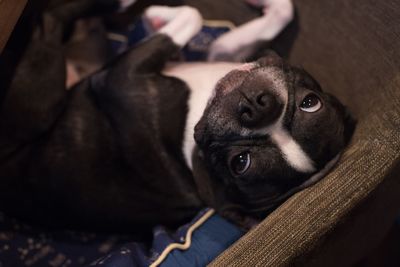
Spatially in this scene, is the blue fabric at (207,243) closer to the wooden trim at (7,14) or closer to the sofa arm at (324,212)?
the sofa arm at (324,212)

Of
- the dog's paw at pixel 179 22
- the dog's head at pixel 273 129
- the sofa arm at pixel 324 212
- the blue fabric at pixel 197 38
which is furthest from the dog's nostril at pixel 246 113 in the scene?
the blue fabric at pixel 197 38

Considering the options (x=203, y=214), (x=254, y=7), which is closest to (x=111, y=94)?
(x=203, y=214)

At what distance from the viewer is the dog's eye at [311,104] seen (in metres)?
1.52

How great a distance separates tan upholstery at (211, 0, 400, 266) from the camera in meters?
1.35

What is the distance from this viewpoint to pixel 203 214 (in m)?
1.81

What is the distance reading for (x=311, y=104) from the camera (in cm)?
153

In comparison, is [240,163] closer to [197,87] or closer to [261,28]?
[197,87]

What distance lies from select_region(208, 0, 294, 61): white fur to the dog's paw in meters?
0.17

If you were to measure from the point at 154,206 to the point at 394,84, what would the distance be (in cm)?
100

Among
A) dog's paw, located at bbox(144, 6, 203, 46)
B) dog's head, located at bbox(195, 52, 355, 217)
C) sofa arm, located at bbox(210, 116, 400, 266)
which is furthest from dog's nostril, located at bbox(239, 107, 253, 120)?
dog's paw, located at bbox(144, 6, 203, 46)

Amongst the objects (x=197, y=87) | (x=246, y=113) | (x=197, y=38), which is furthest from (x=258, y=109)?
(x=197, y=38)

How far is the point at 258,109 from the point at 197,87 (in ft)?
1.59

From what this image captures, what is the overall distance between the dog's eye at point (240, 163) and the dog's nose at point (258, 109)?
12 cm

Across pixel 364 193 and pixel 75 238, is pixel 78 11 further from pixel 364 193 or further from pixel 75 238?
pixel 364 193
